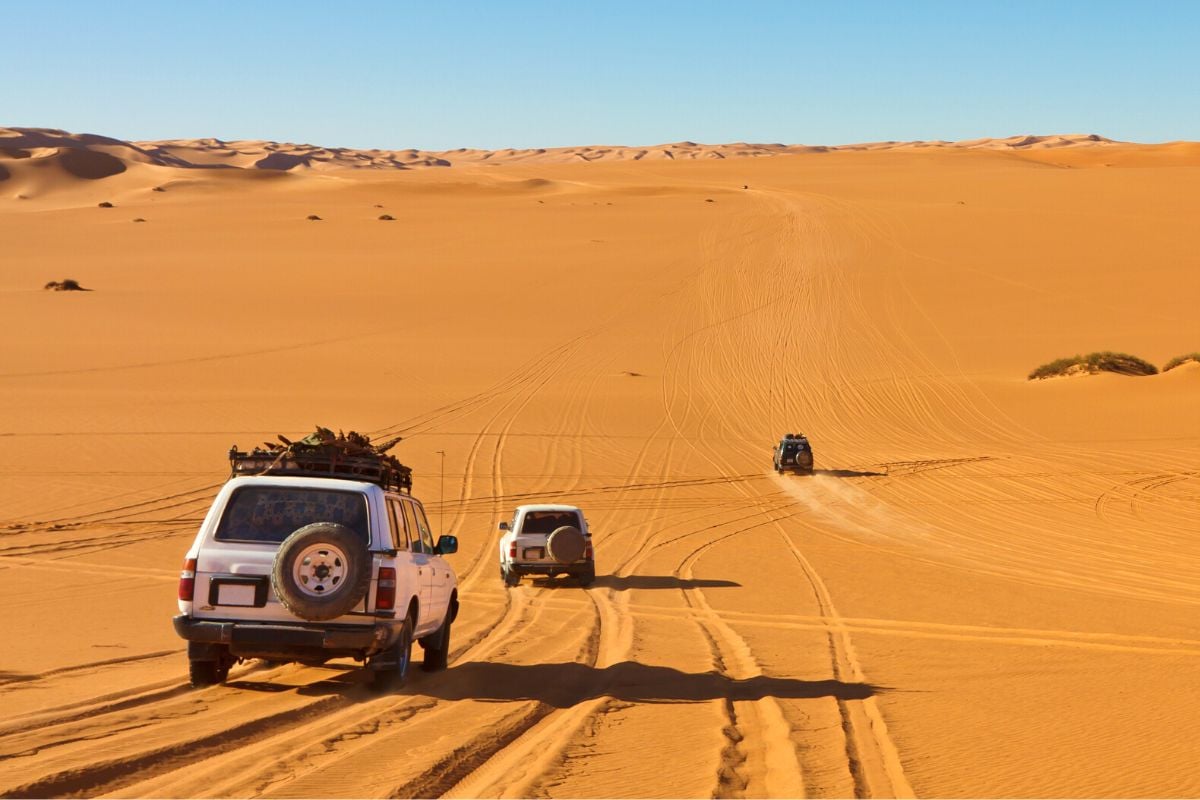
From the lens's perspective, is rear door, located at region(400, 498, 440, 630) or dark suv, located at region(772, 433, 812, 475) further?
dark suv, located at region(772, 433, 812, 475)

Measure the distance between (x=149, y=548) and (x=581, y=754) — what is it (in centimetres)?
1374

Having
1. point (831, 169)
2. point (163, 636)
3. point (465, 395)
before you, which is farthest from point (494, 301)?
point (831, 169)

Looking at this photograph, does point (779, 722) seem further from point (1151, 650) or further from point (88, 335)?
point (88, 335)

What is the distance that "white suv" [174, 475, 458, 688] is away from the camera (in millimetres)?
9328

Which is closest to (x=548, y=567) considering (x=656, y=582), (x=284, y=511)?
(x=656, y=582)

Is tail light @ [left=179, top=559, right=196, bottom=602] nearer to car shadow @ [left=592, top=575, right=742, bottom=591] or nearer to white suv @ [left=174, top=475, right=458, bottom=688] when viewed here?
white suv @ [left=174, top=475, right=458, bottom=688]

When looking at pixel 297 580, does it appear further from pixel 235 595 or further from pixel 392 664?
pixel 392 664

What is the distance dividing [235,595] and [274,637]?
0.43 m

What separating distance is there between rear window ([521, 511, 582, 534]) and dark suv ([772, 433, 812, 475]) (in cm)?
1278

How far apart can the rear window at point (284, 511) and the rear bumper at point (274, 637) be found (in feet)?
2.22

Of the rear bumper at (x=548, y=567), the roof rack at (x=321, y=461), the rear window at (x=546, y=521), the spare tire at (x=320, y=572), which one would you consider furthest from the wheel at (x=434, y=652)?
the rear window at (x=546, y=521)

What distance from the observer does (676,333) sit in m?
48.4

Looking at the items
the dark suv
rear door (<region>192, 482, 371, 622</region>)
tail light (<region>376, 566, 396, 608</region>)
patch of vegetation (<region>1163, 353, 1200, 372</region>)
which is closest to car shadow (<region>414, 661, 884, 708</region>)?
tail light (<region>376, 566, 396, 608</region>)

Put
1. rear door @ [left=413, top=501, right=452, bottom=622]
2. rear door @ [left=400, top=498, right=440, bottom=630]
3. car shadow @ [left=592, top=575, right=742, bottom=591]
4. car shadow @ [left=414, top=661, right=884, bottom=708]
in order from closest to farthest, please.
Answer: car shadow @ [left=414, top=661, right=884, bottom=708]
rear door @ [left=400, top=498, right=440, bottom=630]
rear door @ [left=413, top=501, right=452, bottom=622]
car shadow @ [left=592, top=575, right=742, bottom=591]
